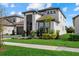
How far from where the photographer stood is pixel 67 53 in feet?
37.3

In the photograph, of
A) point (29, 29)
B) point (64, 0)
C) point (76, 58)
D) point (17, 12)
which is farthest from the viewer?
point (29, 29)

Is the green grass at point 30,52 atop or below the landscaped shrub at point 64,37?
below

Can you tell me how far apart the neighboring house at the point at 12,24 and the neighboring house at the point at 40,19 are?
356 mm

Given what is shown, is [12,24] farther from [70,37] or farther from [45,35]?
[70,37]

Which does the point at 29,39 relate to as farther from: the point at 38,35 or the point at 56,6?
the point at 56,6

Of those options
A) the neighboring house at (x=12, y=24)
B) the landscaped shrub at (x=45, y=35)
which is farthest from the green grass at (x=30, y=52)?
the landscaped shrub at (x=45, y=35)

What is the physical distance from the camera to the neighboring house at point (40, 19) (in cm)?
1409

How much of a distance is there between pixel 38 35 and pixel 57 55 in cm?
323

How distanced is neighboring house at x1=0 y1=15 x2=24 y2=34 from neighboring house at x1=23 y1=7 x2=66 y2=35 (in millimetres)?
356

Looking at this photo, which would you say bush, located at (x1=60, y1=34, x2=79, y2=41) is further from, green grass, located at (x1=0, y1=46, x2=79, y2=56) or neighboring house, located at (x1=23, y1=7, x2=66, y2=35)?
green grass, located at (x1=0, y1=46, x2=79, y2=56)

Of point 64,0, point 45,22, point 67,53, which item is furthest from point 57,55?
point 45,22

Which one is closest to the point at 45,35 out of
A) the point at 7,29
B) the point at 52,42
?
the point at 52,42

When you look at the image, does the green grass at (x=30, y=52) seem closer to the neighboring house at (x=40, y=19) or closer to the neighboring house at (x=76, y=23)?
the neighboring house at (x=40, y=19)

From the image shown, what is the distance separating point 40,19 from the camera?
1452 centimetres
